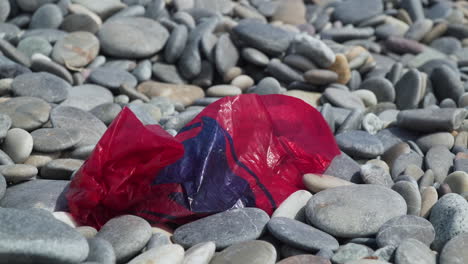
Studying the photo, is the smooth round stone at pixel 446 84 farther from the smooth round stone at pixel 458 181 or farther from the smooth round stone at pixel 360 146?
the smooth round stone at pixel 458 181

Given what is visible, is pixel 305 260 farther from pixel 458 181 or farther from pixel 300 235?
pixel 458 181

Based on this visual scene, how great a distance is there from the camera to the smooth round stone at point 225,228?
229cm

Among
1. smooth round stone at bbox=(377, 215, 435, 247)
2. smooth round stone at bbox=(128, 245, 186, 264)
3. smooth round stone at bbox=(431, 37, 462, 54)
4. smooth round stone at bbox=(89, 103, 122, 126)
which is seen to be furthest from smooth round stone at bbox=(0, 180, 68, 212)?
smooth round stone at bbox=(431, 37, 462, 54)

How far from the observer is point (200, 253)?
2127 mm

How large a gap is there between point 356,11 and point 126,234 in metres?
3.91

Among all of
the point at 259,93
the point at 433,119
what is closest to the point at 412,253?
the point at 433,119

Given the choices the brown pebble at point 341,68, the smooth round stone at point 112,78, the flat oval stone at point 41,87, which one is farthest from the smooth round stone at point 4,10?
the brown pebble at point 341,68

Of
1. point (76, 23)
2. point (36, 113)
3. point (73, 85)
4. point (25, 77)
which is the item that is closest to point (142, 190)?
point (36, 113)

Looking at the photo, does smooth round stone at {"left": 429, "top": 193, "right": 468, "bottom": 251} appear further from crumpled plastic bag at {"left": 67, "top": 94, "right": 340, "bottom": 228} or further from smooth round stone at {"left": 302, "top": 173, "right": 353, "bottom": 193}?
crumpled plastic bag at {"left": 67, "top": 94, "right": 340, "bottom": 228}

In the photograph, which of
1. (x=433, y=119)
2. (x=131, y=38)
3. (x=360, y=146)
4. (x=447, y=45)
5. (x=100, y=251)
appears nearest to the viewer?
(x=100, y=251)

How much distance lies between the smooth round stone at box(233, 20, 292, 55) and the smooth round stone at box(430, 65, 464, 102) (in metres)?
1.10

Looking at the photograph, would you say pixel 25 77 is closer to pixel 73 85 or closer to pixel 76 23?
pixel 73 85

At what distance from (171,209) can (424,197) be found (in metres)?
1.11

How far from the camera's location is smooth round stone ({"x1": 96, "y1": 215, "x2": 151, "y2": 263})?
218 cm
